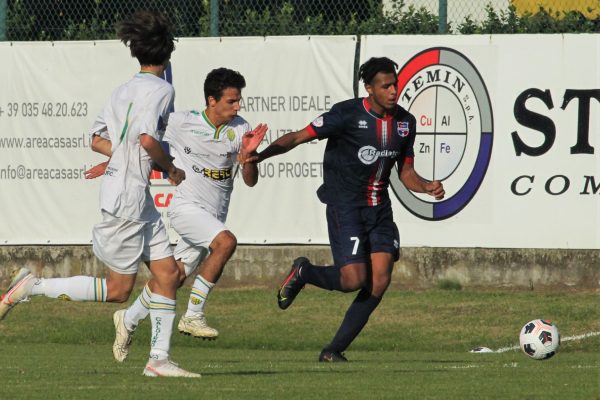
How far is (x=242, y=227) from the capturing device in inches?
628

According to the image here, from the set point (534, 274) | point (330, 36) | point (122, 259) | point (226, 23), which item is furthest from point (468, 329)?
point (122, 259)

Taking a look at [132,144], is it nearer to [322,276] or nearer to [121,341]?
[121,341]

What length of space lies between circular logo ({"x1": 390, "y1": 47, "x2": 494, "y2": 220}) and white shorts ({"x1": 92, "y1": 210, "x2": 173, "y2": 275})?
6648 mm

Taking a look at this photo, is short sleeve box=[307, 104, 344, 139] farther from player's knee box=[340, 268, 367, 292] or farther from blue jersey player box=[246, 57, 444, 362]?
player's knee box=[340, 268, 367, 292]

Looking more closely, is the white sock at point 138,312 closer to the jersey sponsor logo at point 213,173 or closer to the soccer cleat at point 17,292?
the soccer cleat at point 17,292

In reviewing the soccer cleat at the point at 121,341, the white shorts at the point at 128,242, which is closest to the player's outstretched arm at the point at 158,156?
the white shorts at the point at 128,242

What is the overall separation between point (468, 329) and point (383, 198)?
11.2ft

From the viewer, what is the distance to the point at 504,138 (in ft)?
50.1

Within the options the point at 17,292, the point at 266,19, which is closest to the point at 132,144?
the point at 17,292

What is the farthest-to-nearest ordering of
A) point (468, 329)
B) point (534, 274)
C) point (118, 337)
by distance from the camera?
point (534, 274), point (468, 329), point (118, 337)

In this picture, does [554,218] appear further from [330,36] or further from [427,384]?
[427,384]

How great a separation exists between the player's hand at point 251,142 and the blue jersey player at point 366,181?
0.85 metres

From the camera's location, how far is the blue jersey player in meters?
11.0

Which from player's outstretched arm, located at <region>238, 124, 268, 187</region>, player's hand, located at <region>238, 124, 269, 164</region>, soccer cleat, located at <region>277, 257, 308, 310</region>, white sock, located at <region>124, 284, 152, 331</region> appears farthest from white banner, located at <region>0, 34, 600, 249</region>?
white sock, located at <region>124, 284, 152, 331</region>
